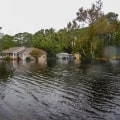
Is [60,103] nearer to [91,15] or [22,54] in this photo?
[91,15]

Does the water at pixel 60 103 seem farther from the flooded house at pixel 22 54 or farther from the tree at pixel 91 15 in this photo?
the flooded house at pixel 22 54

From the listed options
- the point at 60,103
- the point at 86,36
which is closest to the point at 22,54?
the point at 86,36

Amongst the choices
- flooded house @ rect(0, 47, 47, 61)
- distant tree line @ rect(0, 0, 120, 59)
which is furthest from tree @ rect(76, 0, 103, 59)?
flooded house @ rect(0, 47, 47, 61)

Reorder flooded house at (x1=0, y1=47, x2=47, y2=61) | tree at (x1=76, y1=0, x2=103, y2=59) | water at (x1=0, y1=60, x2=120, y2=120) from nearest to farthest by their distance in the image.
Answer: water at (x1=0, y1=60, x2=120, y2=120)
tree at (x1=76, y1=0, x2=103, y2=59)
flooded house at (x1=0, y1=47, x2=47, y2=61)

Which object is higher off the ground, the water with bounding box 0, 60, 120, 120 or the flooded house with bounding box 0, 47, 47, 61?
the flooded house with bounding box 0, 47, 47, 61

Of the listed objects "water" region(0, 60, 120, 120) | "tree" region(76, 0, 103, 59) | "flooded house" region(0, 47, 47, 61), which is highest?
"tree" region(76, 0, 103, 59)

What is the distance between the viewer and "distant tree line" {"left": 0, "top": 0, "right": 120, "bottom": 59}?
74.8 meters

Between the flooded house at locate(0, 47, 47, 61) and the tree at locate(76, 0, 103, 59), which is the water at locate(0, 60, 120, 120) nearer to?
the tree at locate(76, 0, 103, 59)

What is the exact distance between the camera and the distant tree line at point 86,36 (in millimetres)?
74750

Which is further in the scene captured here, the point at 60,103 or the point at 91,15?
the point at 91,15

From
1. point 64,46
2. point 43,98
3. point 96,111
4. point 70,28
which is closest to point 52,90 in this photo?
point 43,98

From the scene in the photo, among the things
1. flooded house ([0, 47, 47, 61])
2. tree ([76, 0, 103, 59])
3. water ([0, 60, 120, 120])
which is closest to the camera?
water ([0, 60, 120, 120])

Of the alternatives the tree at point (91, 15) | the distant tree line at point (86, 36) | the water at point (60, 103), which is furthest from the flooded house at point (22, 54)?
the water at point (60, 103)

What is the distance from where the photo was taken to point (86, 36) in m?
Result: 78.2
